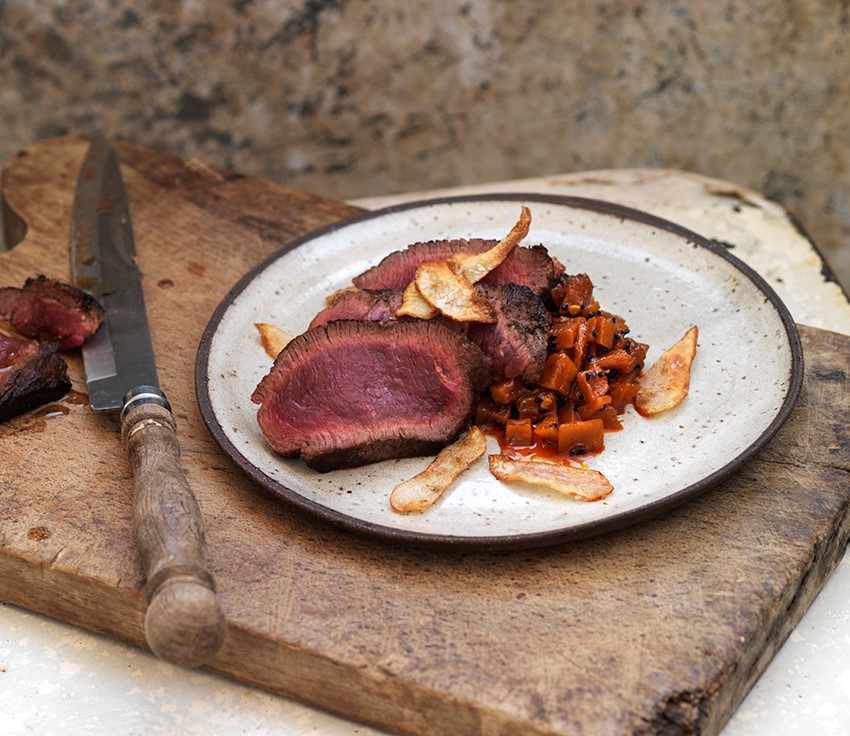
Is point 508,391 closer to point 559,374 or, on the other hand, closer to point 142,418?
point 559,374

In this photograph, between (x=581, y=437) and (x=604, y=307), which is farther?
(x=604, y=307)

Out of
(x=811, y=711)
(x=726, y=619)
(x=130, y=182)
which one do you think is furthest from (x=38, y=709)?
(x=130, y=182)

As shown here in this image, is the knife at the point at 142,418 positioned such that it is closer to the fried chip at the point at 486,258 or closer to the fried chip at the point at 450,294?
the fried chip at the point at 450,294

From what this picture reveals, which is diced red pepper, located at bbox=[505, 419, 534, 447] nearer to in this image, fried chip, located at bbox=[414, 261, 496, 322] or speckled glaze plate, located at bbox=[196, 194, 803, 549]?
speckled glaze plate, located at bbox=[196, 194, 803, 549]

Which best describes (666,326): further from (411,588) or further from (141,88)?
(141,88)

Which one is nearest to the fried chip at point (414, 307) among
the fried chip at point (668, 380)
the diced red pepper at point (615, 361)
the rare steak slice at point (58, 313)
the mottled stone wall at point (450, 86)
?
the diced red pepper at point (615, 361)

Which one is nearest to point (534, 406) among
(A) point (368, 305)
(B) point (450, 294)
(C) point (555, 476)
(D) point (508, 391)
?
(D) point (508, 391)
